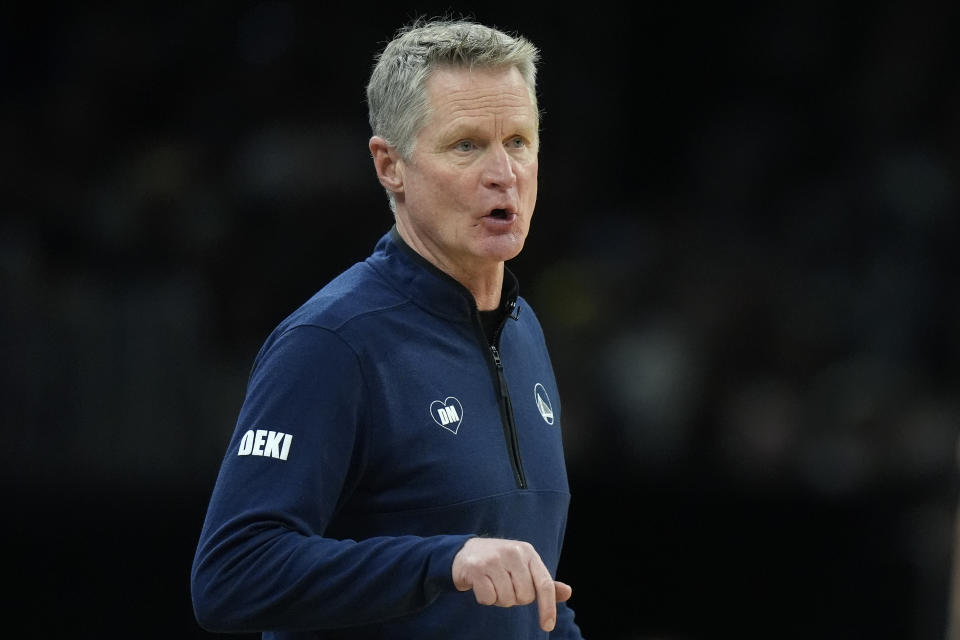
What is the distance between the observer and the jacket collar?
207cm

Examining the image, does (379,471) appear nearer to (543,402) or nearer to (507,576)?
(507,576)

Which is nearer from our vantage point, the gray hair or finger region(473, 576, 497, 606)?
finger region(473, 576, 497, 606)

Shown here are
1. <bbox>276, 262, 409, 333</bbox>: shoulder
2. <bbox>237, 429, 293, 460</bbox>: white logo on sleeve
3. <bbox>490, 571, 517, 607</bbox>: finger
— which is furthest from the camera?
<bbox>276, 262, 409, 333</bbox>: shoulder

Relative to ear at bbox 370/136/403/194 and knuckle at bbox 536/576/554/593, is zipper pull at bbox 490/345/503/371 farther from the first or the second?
knuckle at bbox 536/576/554/593

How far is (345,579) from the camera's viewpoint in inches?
67.3

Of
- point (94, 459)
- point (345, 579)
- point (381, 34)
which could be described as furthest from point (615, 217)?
point (345, 579)

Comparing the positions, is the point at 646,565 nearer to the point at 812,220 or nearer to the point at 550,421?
the point at 812,220

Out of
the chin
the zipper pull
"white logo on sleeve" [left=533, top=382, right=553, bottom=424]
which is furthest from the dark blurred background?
the chin

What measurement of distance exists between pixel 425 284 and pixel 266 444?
1.31ft

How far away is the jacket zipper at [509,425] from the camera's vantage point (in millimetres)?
2023

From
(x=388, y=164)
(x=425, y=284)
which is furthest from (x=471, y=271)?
(x=388, y=164)

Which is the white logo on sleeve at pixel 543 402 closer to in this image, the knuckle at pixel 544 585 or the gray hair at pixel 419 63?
the gray hair at pixel 419 63

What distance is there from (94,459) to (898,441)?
2850 mm

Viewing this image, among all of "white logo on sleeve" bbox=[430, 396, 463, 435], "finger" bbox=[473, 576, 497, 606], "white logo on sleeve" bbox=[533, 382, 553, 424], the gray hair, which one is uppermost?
the gray hair
